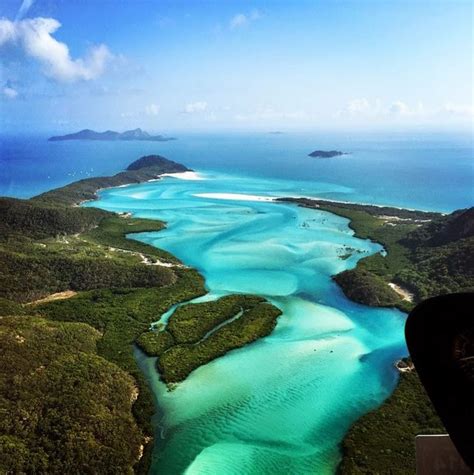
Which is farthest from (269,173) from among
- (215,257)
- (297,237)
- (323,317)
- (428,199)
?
(323,317)

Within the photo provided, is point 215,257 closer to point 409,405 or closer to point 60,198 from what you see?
point 409,405

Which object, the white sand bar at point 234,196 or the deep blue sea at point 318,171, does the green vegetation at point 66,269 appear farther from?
the white sand bar at point 234,196

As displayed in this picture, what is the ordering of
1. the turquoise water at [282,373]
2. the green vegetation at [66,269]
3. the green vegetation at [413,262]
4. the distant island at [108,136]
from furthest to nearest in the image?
the distant island at [108,136], the green vegetation at [66,269], the green vegetation at [413,262], the turquoise water at [282,373]

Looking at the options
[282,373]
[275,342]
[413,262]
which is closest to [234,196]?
[413,262]

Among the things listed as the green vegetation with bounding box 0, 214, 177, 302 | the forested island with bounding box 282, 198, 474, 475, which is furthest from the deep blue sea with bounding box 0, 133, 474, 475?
the green vegetation with bounding box 0, 214, 177, 302

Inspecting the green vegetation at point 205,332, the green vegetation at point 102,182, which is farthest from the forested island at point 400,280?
the green vegetation at point 102,182

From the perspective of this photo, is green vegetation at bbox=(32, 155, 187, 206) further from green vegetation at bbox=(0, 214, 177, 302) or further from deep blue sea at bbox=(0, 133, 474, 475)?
green vegetation at bbox=(0, 214, 177, 302)
